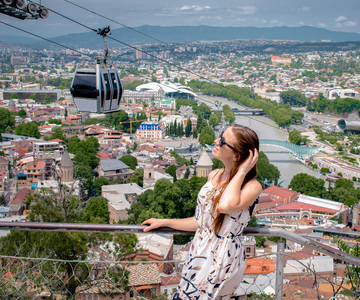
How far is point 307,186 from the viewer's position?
410 inches

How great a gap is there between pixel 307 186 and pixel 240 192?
1007cm

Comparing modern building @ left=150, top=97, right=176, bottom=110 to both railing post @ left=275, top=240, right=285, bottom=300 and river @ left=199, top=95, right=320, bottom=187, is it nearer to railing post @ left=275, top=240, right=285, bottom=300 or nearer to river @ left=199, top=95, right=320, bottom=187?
river @ left=199, top=95, right=320, bottom=187

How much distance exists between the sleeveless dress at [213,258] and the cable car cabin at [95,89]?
1985mm

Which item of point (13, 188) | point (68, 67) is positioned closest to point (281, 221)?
point (13, 188)

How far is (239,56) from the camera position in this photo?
213ft

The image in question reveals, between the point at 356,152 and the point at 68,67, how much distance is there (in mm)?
38301

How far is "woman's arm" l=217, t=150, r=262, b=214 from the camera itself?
0.77 metres

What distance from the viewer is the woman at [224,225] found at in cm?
80

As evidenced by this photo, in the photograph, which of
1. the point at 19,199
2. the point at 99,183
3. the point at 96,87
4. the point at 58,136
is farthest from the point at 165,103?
the point at 96,87

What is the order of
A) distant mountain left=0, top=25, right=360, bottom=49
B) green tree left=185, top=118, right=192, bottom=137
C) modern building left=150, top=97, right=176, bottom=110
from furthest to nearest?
distant mountain left=0, top=25, right=360, bottom=49 → modern building left=150, top=97, right=176, bottom=110 → green tree left=185, top=118, right=192, bottom=137

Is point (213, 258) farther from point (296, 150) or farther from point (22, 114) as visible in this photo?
point (22, 114)

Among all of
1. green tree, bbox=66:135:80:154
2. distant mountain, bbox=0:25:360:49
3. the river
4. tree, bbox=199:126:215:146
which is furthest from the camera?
distant mountain, bbox=0:25:360:49

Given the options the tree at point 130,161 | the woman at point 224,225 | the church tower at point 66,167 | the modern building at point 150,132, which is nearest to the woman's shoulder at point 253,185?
the woman at point 224,225

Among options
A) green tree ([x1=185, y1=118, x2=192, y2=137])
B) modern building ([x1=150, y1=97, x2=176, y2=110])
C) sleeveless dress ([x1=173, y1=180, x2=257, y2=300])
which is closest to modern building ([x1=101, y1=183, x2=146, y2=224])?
sleeveless dress ([x1=173, y1=180, x2=257, y2=300])
